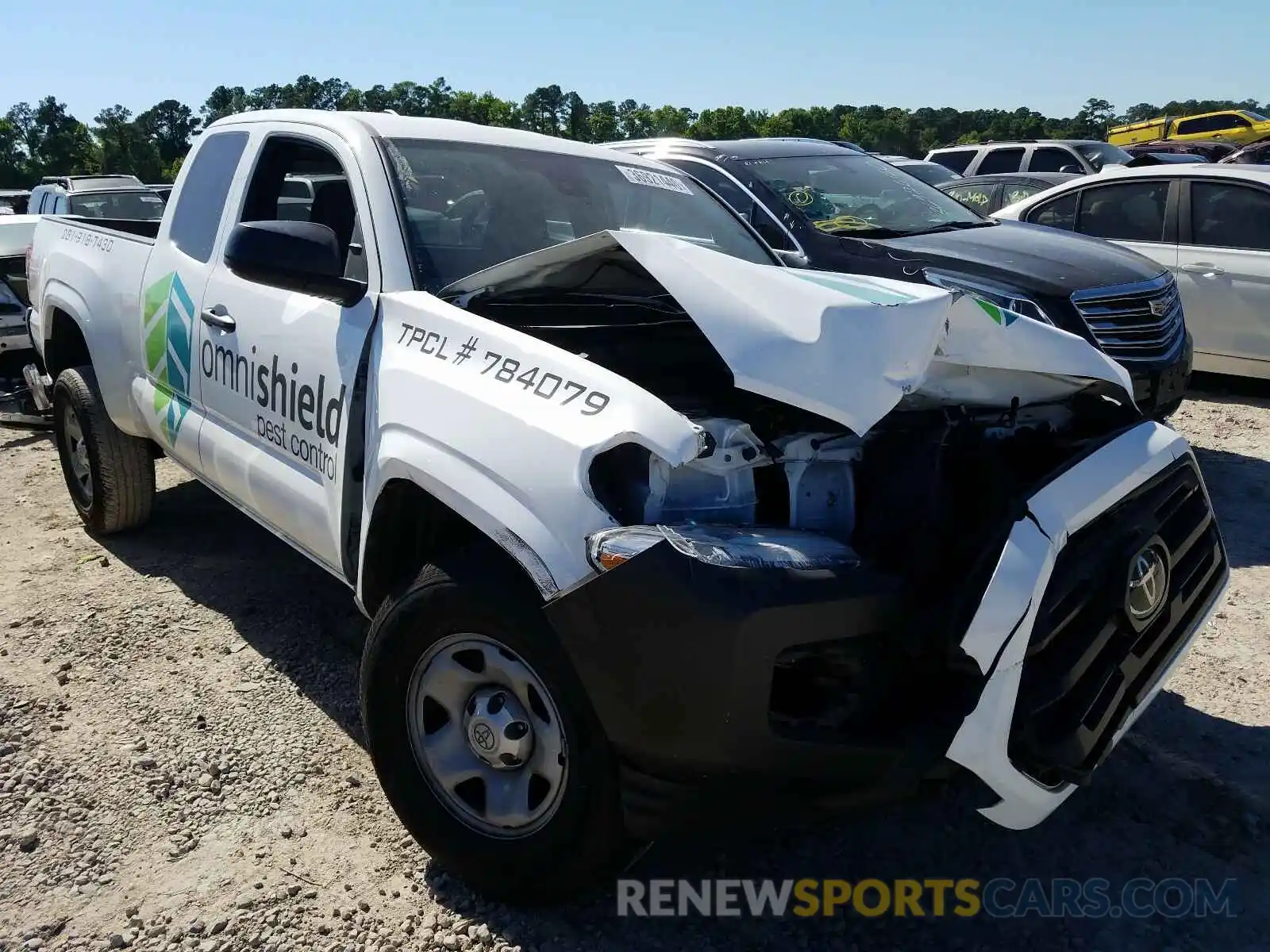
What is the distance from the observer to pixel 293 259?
287 centimetres

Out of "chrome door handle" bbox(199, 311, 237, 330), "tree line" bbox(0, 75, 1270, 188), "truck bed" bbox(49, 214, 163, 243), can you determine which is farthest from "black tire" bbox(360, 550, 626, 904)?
"tree line" bbox(0, 75, 1270, 188)

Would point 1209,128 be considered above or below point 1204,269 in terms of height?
above

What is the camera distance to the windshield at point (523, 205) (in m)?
3.11

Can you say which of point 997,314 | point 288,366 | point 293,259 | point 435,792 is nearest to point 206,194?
point 288,366

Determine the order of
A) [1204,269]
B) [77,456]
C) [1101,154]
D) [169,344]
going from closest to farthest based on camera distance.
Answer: [169,344] < [77,456] < [1204,269] < [1101,154]

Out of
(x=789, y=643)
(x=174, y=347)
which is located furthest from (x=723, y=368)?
(x=174, y=347)

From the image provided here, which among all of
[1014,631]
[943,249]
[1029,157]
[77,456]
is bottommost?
[77,456]

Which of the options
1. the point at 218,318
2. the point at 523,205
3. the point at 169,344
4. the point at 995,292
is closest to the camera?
the point at 523,205

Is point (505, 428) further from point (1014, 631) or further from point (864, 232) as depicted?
point (864, 232)

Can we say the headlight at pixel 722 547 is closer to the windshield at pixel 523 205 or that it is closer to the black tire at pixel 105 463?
the windshield at pixel 523 205

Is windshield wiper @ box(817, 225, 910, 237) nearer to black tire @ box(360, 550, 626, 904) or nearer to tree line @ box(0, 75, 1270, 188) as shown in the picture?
black tire @ box(360, 550, 626, 904)

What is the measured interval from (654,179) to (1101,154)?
14547 millimetres

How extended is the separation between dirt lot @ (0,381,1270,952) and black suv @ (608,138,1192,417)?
1790mm

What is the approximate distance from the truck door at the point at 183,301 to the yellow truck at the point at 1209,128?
30.6m
